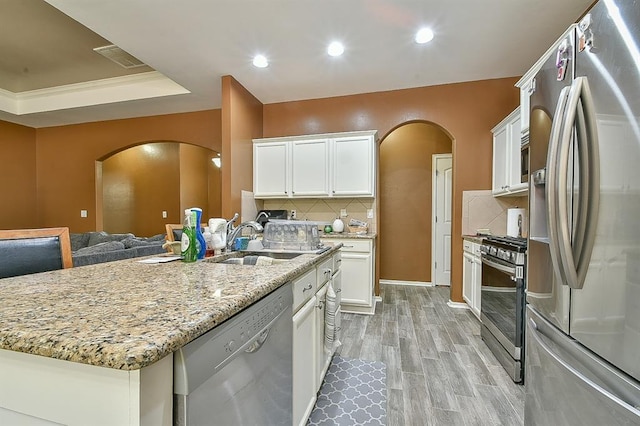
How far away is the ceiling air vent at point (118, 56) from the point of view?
304 centimetres

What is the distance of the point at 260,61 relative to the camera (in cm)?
303

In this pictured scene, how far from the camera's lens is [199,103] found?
13.6 feet

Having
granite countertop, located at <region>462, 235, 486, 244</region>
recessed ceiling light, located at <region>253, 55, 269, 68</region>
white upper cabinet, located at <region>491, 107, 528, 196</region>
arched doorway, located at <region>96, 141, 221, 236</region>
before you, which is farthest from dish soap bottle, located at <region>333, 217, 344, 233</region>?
arched doorway, located at <region>96, 141, 221, 236</region>

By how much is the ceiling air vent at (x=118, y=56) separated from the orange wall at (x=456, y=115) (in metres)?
2.50

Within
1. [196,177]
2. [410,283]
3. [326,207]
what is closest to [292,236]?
[326,207]

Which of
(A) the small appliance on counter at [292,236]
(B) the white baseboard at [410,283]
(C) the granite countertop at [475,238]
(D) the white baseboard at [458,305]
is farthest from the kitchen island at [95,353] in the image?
(B) the white baseboard at [410,283]

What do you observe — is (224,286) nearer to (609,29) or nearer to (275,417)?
(275,417)

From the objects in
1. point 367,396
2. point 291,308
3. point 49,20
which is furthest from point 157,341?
point 49,20

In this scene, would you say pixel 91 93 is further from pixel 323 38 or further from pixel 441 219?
pixel 441 219

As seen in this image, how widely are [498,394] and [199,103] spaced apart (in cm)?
464

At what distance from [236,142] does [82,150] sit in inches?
140

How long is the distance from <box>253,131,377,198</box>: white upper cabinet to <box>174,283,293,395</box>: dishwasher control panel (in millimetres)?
2755

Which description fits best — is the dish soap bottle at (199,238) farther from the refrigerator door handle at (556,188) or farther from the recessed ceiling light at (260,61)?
the recessed ceiling light at (260,61)

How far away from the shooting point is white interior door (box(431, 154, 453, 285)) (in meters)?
4.59
